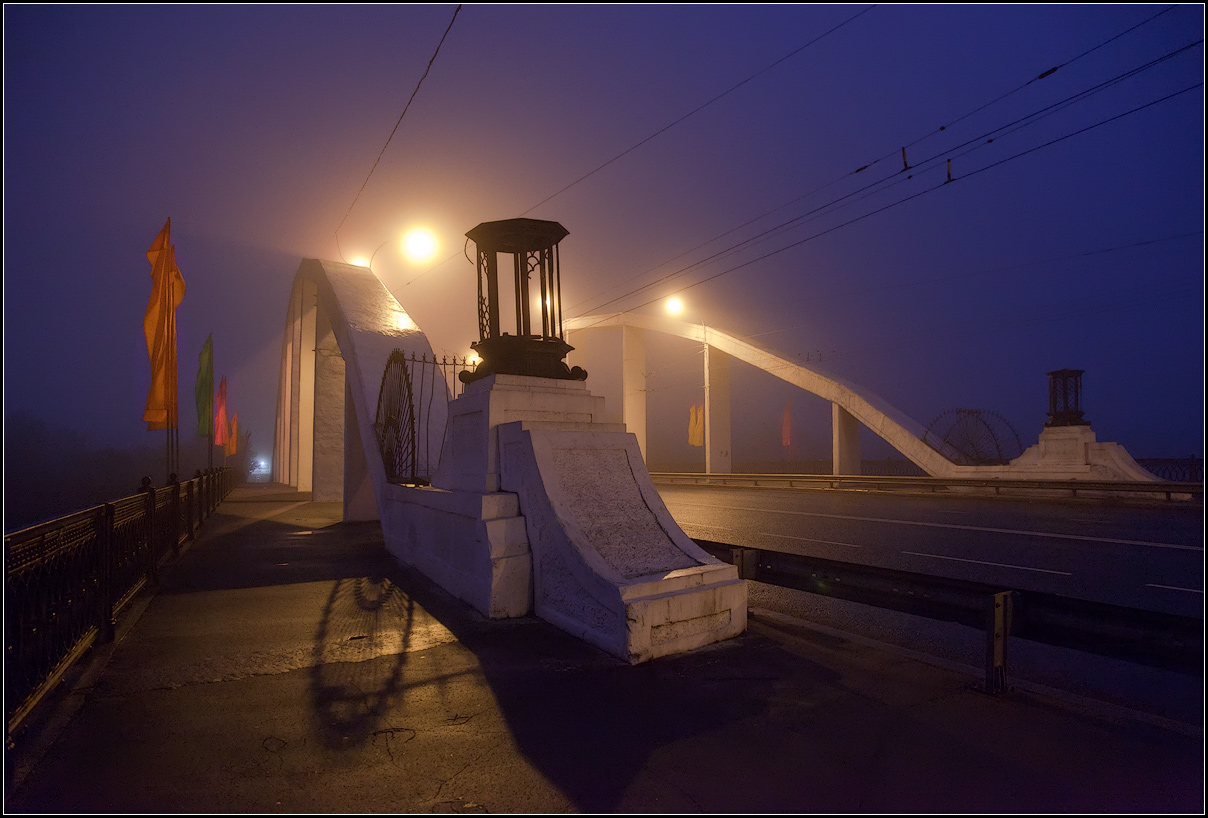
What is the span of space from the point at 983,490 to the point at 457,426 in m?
20.9

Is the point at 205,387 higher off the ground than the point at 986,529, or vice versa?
the point at 205,387

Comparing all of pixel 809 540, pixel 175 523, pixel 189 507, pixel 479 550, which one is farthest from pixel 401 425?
pixel 809 540

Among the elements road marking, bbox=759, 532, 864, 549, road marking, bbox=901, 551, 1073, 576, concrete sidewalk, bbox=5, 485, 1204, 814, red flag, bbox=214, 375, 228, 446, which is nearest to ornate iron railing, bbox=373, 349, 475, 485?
concrete sidewalk, bbox=5, 485, 1204, 814

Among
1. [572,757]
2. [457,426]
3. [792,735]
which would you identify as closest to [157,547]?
[457,426]

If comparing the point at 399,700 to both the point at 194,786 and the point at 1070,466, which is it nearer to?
the point at 194,786

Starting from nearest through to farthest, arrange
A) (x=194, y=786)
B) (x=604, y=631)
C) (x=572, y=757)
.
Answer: (x=194, y=786) < (x=572, y=757) < (x=604, y=631)

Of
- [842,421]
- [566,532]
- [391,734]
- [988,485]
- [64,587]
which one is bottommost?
[988,485]

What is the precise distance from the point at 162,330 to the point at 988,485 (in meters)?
23.4

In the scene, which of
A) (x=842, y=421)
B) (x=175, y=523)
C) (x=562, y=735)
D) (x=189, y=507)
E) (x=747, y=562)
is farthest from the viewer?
(x=842, y=421)

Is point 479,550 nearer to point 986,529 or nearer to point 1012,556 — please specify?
point 1012,556

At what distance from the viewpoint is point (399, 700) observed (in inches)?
167

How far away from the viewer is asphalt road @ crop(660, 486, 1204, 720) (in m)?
5.04

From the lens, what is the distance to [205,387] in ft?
77.0

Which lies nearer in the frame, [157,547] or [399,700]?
[399,700]
